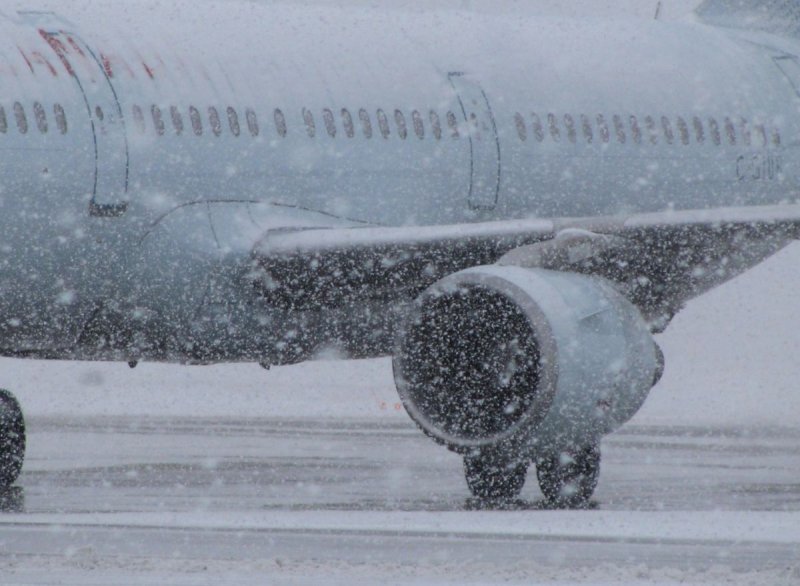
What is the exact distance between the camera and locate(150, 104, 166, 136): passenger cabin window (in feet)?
44.7

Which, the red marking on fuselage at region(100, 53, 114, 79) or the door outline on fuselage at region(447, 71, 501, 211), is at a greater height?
the red marking on fuselage at region(100, 53, 114, 79)

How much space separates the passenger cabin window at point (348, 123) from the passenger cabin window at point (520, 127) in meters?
1.64

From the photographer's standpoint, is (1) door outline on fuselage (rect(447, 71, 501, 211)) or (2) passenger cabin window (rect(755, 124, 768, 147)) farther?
(2) passenger cabin window (rect(755, 124, 768, 147))

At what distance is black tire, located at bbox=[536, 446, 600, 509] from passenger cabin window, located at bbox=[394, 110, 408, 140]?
10.7 ft

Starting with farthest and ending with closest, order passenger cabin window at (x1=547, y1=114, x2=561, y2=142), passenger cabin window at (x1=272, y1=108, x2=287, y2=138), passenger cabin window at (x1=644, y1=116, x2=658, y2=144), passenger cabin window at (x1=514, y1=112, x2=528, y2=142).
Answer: passenger cabin window at (x1=644, y1=116, x2=658, y2=144), passenger cabin window at (x1=547, y1=114, x2=561, y2=142), passenger cabin window at (x1=514, y1=112, x2=528, y2=142), passenger cabin window at (x1=272, y1=108, x2=287, y2=138)

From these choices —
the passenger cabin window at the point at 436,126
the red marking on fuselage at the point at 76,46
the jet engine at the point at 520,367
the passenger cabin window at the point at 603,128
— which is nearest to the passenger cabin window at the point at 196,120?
the red marking on fuselage at the point at 76,46

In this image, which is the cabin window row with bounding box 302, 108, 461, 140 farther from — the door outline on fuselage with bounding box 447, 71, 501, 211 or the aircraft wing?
the aircraft wing

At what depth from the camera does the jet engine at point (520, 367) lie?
467 inches

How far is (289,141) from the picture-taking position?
14.4m

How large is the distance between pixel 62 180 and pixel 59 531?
3968 mm

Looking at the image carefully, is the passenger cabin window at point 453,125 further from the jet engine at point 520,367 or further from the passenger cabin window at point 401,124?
the jet engine at point 520,367

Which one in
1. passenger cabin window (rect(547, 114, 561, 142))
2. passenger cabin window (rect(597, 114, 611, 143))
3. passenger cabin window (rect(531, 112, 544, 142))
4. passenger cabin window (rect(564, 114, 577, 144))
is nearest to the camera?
passenger cabin window (rect(531, 112, 544, 142))

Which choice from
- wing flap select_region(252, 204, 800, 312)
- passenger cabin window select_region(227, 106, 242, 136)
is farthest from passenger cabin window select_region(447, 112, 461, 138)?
passenger cabin window select_region(227, 106, 242, 136)

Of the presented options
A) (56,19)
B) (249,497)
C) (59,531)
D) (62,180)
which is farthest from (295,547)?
(56,19)
